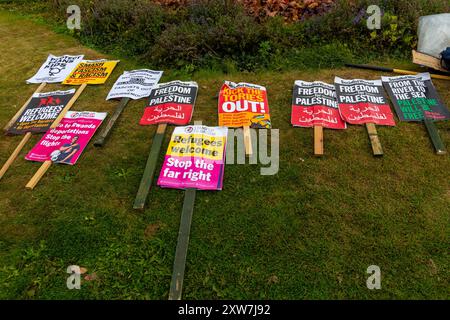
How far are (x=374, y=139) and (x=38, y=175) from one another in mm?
4202

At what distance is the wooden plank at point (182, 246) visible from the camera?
336 centimetres

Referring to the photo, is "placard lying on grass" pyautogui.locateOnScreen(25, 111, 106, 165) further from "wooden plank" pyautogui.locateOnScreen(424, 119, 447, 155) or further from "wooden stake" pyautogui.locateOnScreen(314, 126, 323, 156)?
"wooden plank" pyautogui.locateOnScreen(424, 119, 447, 155)

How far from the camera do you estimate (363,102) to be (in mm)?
5324

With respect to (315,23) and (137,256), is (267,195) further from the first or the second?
(315,23)

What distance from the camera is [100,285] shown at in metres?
3.42

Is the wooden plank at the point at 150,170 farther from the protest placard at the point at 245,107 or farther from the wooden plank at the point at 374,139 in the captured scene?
the wooden plank at the point at 374,139

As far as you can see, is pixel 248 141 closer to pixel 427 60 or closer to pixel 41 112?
pixel 41 112

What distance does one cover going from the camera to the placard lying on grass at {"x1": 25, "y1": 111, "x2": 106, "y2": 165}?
4.79m

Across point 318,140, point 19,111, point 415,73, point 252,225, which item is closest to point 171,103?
point 318,140

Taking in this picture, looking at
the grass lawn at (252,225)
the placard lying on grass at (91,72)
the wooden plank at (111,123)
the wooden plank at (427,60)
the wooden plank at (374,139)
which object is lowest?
the grass lawn at (252,225)

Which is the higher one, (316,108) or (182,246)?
(316,108)

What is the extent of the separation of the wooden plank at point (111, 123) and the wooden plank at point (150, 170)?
0.67m

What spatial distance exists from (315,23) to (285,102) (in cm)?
212

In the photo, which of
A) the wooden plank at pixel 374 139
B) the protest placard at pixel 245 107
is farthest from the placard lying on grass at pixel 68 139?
the wooden plank at pixel 374 139
